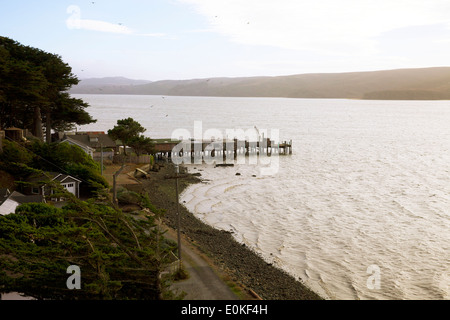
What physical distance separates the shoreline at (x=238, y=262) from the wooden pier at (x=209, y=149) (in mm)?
37352

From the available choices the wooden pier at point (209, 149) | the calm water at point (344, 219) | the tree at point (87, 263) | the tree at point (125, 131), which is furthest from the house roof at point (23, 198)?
the wooden pier at point (209, 149)

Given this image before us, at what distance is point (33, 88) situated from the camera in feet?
168

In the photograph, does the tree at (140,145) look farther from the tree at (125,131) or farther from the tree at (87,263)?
the tree at (87,263)

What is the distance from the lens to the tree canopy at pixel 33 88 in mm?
50125

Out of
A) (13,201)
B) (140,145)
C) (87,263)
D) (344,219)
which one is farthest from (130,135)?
(87,263)

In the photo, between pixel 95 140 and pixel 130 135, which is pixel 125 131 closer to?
pixel 130 135

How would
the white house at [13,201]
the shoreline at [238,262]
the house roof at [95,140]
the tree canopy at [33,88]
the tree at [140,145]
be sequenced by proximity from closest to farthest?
the shoreline at [238,262] < the white house at [13,201] < the tree canopy at [33,88] < the house roof at [95,140] < the tree at [140,145]

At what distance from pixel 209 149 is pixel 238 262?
62.8 m

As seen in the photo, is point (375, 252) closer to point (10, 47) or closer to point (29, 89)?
point (29, 89)

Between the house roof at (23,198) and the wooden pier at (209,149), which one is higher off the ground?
the house roof at (23,198)

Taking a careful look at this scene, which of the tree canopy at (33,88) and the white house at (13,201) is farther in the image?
the tree canopy at (33,88)

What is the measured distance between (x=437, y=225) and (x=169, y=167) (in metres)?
44.0

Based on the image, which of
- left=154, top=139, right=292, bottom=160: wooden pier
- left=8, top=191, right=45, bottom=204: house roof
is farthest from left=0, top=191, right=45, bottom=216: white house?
left=154, top=139, right=292, bottom=160: wooden pier
